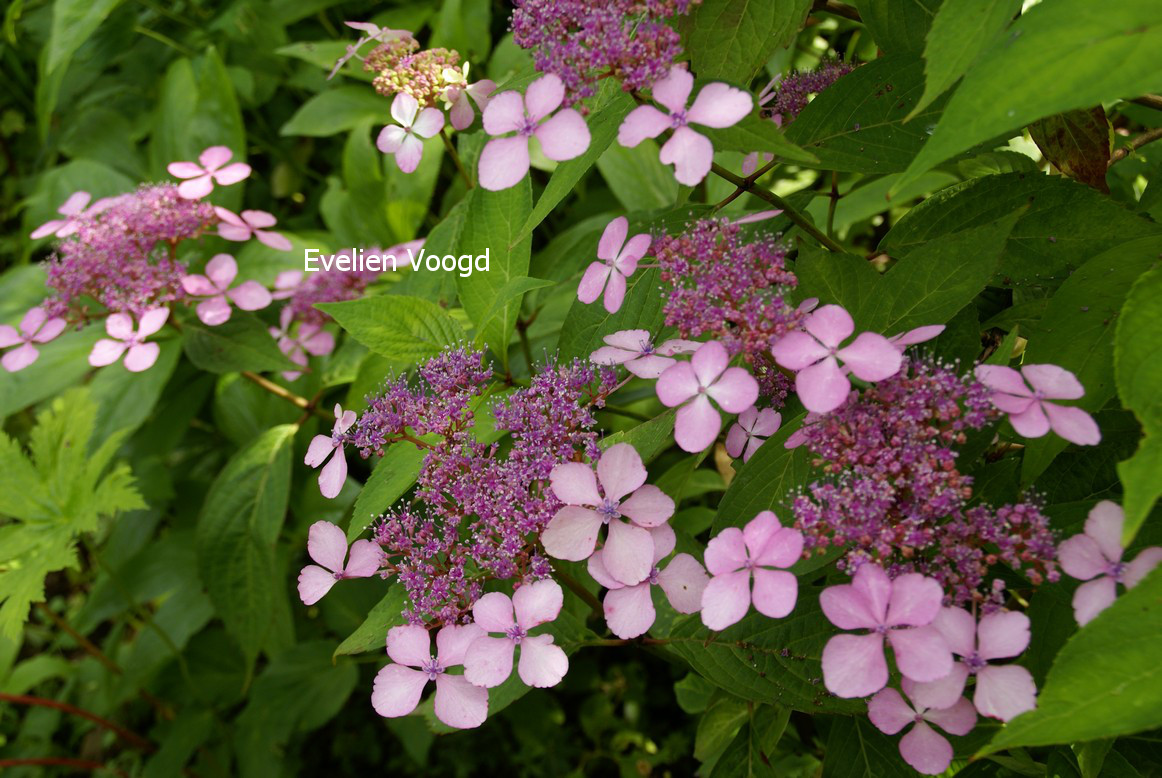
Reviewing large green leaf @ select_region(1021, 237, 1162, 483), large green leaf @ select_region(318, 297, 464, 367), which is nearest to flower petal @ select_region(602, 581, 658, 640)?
large green leaf @ select_region(1021, 237, 1162, 483)

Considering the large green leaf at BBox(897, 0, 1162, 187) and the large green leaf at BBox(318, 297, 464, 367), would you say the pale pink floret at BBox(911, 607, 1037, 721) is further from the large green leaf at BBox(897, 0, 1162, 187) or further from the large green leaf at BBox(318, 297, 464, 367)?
the large green leaf at BBox(318, 297, 464, 367)

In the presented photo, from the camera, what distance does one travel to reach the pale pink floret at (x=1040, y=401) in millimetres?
685

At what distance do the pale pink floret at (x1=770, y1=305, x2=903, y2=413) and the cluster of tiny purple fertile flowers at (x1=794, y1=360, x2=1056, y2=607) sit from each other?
0.13 ft

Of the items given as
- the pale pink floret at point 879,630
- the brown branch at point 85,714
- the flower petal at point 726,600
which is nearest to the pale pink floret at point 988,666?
the pale pink floret at point 879,630

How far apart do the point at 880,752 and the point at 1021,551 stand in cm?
37

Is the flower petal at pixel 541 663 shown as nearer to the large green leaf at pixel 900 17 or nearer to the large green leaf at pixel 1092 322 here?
the large green leaf at pixel 1092 322

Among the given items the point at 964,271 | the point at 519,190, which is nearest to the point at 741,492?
the point at 964,271

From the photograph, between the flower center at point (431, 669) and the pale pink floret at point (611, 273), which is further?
the pale pink floret at point (611, 273)

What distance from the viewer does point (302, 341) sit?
1.89 m

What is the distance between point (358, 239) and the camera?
7.18 feet

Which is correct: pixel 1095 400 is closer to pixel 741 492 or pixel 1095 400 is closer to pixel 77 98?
pixel 741 492

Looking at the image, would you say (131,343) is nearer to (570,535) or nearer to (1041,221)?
(570,535)

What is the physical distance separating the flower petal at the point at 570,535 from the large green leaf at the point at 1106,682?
1.11ft

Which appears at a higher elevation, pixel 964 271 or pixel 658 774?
pixel 964 271
